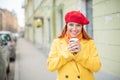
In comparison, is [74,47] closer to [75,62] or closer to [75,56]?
[75,56]

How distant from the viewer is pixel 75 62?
9.73 feet

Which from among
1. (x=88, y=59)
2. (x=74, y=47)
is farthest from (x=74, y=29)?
(x=88, y=59)

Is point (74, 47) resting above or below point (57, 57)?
above

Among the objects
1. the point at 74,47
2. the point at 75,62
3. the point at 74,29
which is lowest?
the point at 75,62

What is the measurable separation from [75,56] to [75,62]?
4.3 inches

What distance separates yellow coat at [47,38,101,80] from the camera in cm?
292

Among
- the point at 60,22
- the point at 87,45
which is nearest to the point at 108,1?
the point at 87,45

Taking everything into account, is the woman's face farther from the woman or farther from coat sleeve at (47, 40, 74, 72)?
coat sleeve at (47, 40, 74, 72)

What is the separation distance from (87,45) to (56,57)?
1.11ft

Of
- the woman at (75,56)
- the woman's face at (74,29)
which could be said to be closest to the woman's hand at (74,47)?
the woman at (75,56)

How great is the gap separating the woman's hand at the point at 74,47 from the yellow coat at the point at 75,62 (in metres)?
0.06

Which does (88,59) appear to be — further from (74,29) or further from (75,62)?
(74,29)

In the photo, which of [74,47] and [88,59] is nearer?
[74,47]

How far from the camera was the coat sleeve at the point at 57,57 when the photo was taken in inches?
114
